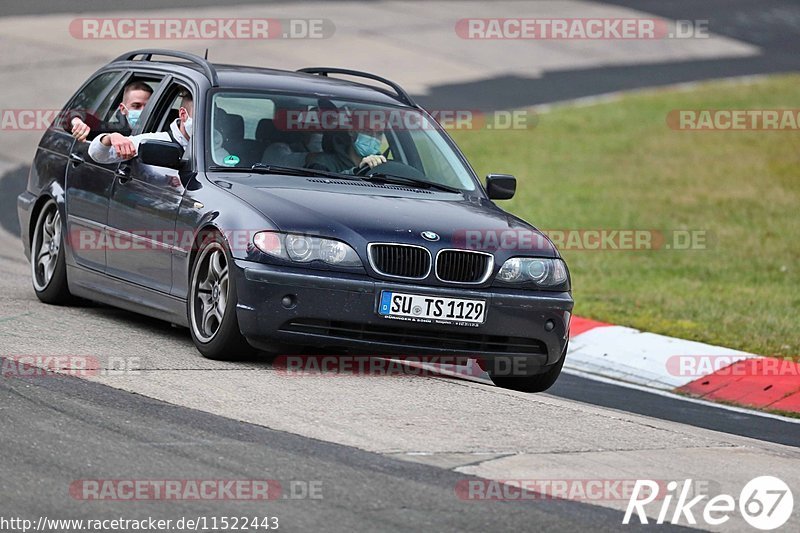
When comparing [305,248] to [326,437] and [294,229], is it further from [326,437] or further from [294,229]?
[326,437]

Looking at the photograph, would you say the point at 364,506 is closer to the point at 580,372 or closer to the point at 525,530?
the point at 525,530

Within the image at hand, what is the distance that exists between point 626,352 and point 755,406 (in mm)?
1534

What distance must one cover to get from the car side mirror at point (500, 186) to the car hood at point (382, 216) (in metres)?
0.55

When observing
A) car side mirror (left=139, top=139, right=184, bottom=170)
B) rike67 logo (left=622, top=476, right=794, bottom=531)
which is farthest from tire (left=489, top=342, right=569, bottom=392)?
rike67 logo (left=622, top=476, right=794, bottom=531)

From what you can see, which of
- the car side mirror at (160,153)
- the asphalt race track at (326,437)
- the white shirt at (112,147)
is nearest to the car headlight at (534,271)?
the asphalt race track at (326,437)

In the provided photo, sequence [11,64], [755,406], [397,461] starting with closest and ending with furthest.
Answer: [397,461] < [755,406] < [11,64]

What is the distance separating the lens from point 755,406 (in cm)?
1019

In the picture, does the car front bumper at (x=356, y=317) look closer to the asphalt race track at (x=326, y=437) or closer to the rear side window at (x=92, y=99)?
the asphalt race track at (x=326, y=437)

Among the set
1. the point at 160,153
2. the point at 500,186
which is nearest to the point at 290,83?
the point at 160,153

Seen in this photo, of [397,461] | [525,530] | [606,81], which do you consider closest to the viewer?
[525,530]

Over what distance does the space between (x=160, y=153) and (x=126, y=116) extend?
1396 millimetres

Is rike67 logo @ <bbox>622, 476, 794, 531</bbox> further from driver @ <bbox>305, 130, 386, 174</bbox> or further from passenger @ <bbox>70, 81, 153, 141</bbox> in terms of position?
passenger @ <bbox>70, 81, 153, 141</bbox>

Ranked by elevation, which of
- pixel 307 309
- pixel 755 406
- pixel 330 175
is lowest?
pixel 755 406

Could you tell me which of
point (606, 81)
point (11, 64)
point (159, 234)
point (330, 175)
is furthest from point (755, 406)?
point (606, 81)
